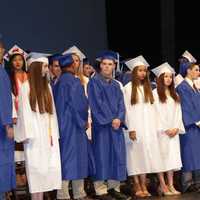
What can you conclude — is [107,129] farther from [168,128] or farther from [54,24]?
[54,24]

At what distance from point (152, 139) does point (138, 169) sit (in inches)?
14.4

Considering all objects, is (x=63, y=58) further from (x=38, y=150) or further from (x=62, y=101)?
(x=38, y=150)

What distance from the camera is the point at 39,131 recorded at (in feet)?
16.6

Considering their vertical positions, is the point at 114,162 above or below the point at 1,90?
below

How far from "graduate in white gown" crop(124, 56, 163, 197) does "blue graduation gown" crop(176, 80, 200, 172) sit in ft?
1.34

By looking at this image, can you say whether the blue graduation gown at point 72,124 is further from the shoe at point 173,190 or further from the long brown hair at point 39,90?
the shoe at point 173,190

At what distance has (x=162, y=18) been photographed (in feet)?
33.1

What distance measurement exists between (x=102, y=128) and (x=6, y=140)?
1.10m

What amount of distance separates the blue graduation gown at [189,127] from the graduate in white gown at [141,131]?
408 mm

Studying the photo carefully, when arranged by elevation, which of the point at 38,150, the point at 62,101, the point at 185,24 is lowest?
the point at 38,150

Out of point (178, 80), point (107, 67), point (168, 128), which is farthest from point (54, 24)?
point (168, 128)

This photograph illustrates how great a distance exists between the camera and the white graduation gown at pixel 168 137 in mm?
5965

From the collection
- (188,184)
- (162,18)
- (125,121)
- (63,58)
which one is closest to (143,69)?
(125,121)

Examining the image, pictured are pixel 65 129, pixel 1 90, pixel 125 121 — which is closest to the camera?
pixel 1 90
